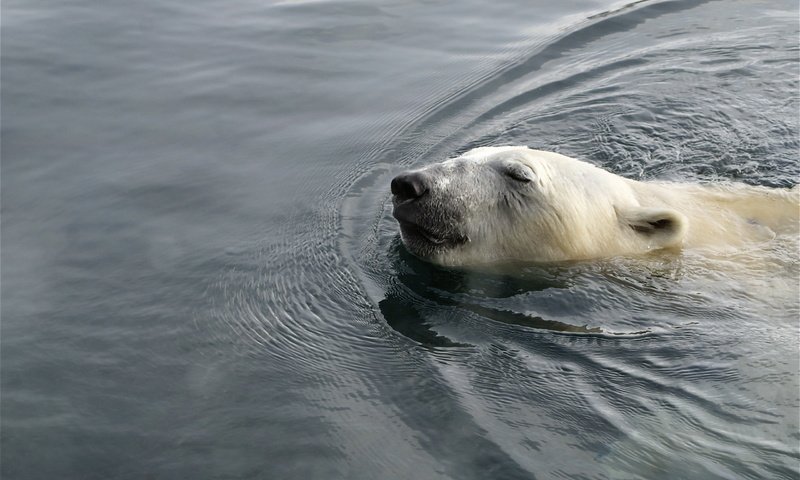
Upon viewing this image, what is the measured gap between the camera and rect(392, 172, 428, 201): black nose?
586 centimetres

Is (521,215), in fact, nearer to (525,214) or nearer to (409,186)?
(525,214)

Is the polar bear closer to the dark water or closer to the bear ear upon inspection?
the bear ear

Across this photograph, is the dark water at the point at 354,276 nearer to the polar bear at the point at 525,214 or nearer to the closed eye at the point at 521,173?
the polar bear at the point at 525,214

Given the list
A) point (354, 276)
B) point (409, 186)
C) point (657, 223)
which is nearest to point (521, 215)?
point (409, 186)

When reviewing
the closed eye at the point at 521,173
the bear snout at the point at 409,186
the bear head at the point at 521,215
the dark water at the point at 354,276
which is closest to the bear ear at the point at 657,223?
the bear head at the point at 521,215

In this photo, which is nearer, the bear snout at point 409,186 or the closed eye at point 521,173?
the bear snout at point 409,186

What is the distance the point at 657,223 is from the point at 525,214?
99 cm

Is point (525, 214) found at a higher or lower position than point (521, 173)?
lower

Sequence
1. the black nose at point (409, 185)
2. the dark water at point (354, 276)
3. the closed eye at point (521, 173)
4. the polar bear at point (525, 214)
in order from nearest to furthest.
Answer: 1. the dark water at point (354, 276)
2. the black nose at point (409, 185)
3. the polar bear at point (525, 214)
4. the closed eye at point (521, 173)

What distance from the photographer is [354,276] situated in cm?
624

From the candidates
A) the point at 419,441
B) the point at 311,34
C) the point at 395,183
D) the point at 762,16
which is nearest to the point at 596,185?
the point at 395,183

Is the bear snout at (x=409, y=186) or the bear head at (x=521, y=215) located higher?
the bear snout at (x=409, y=186)

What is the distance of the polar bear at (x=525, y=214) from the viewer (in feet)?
19.8

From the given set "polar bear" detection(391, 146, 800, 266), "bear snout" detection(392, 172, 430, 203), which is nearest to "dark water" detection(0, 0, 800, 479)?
"polar bear" detection(391, 146, 800, 266)
